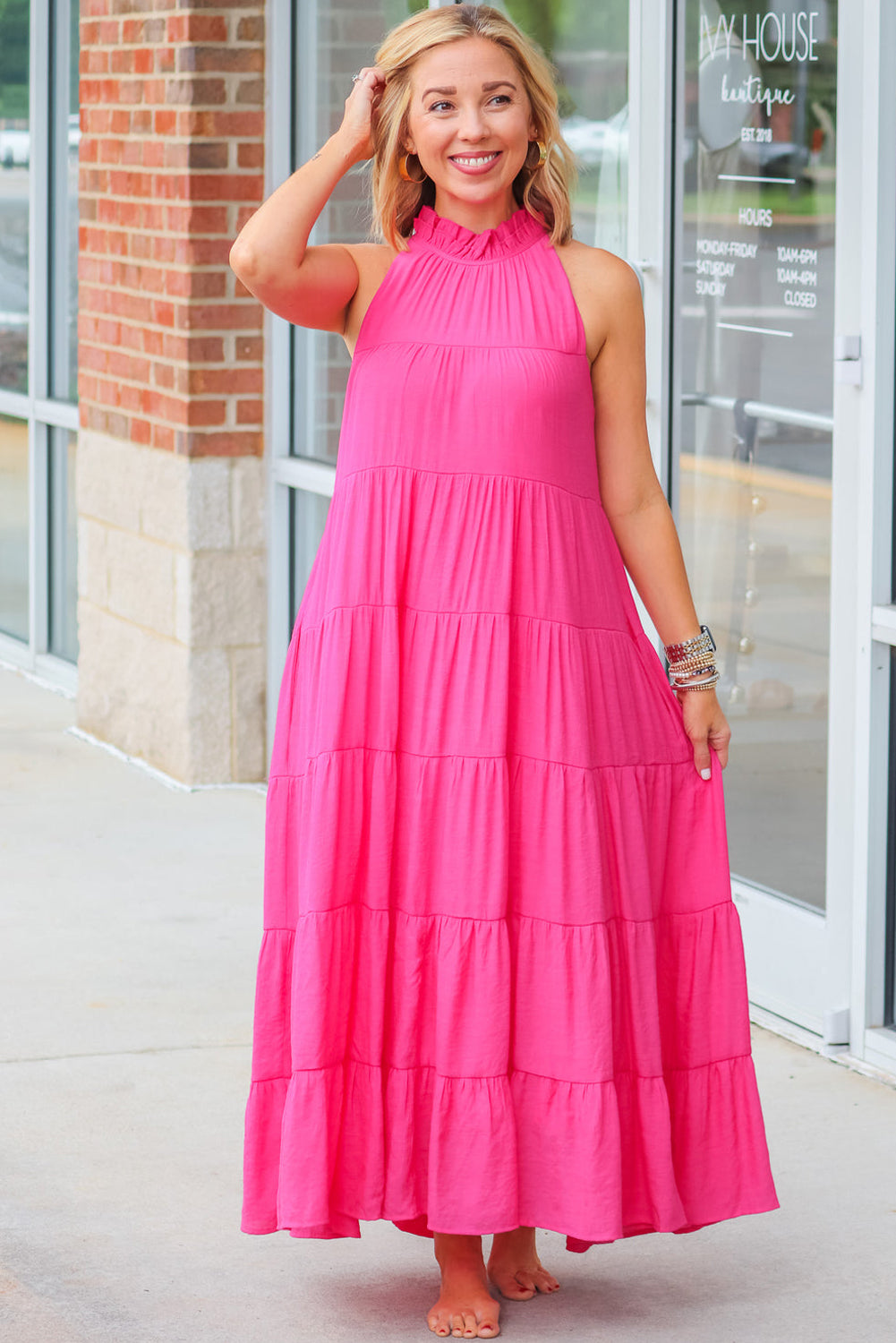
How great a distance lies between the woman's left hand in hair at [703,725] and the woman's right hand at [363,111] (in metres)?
0.95

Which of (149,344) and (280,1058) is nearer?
(280,1058)

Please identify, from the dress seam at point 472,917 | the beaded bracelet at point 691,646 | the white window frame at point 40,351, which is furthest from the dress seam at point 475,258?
the white window frame at point 40,351

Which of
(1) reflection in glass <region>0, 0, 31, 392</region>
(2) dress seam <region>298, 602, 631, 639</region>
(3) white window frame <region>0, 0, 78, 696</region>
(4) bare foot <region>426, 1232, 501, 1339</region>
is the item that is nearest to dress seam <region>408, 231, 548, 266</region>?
(2) dress seam <region>298, 602, 631, 639</region>

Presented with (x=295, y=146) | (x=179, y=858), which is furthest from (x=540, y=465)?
(x=295, y=146)

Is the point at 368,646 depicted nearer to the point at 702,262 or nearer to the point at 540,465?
the point at 540,465

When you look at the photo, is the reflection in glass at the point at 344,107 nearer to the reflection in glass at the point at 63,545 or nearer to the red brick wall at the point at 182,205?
the red brick wall at the point at 182,205

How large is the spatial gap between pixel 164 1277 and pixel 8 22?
21.6 ft

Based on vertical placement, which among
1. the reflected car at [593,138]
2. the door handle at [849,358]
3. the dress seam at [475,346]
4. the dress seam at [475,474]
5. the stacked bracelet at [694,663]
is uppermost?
the reflected car at [593,138]

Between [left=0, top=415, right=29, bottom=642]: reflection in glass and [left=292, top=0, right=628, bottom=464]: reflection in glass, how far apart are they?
97.7 inches

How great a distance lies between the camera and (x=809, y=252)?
4.76 metres

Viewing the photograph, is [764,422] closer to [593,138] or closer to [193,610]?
[593,138]

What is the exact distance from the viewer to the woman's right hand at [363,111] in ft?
10.4

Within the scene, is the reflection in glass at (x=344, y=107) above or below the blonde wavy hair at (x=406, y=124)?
above

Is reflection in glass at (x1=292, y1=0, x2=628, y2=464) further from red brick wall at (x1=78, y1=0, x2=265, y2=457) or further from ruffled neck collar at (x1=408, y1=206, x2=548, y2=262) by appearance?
ruffled neck collar at (x1=408, y1=206, x2=548, y2=262)
